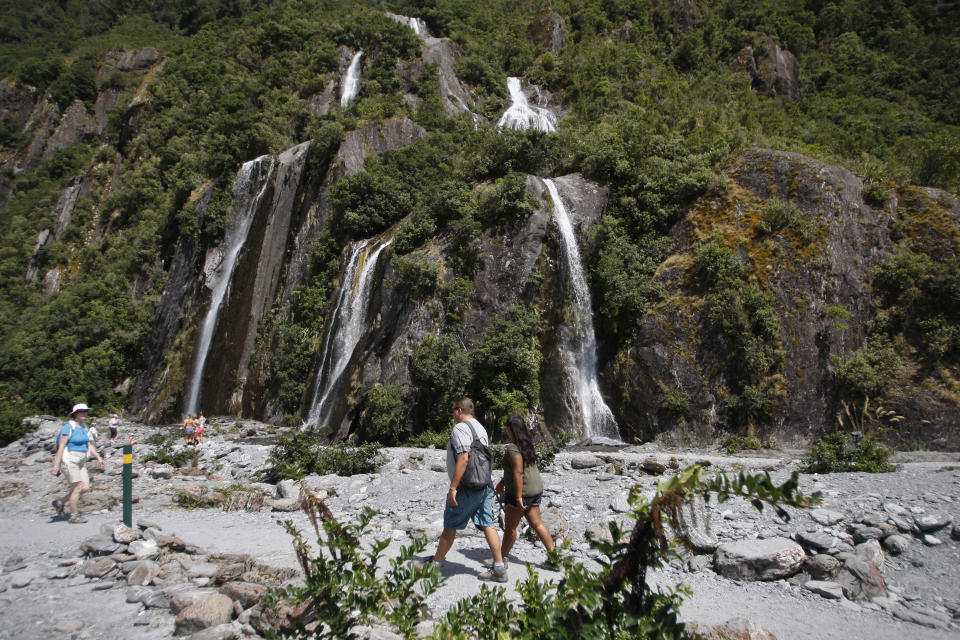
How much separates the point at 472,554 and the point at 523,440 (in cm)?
183

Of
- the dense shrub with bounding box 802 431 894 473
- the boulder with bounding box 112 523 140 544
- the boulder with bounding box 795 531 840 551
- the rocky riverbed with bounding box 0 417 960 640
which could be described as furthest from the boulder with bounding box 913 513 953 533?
the boulder with bounding box 112 523 140 544

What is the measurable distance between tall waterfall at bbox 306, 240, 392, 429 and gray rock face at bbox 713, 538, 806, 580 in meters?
14.0

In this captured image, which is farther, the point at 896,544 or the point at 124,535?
the point at 124,535

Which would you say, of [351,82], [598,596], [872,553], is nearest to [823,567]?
[872,553]

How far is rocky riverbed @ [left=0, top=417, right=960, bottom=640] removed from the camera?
4465 mm

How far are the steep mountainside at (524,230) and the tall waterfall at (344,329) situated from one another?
12 cm

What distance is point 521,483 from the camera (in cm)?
538

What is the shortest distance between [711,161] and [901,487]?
46.7 ft

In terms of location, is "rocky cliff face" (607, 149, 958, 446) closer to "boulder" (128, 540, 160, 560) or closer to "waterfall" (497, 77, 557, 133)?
"boulder" (128, 540, 160, 560)

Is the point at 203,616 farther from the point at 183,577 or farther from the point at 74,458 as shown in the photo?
the point at 74,458

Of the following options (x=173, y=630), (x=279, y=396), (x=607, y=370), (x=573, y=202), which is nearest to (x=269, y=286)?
(x=279, y=396)

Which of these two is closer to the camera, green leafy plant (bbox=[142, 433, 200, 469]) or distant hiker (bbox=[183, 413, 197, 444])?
green leafy plant (bbox=[142, 433, 200, 469])

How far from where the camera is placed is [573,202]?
742 inches

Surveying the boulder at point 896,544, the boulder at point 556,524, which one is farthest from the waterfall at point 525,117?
the boulder at point 896,544
